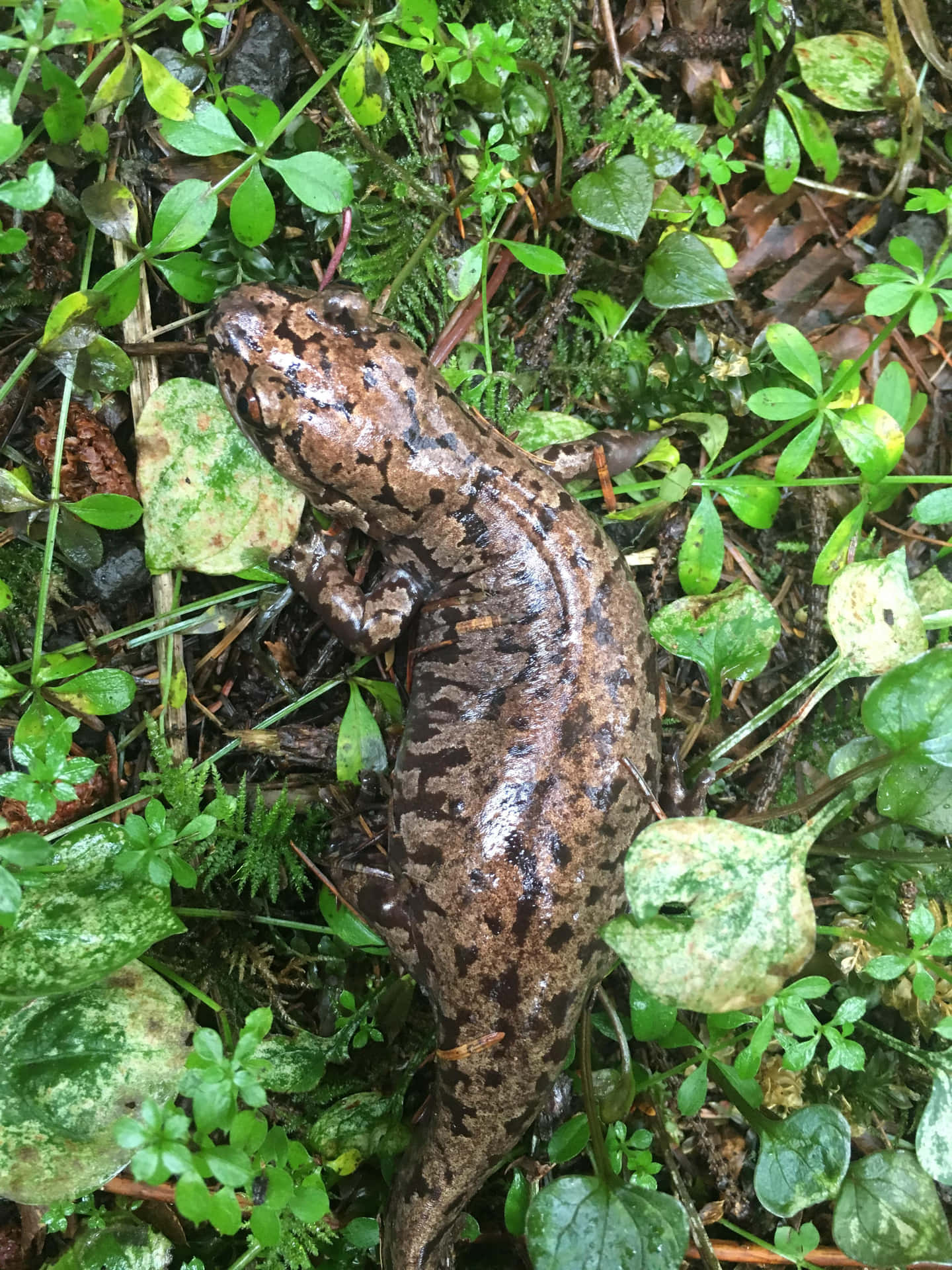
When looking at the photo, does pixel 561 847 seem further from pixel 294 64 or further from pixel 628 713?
pixel 294 64

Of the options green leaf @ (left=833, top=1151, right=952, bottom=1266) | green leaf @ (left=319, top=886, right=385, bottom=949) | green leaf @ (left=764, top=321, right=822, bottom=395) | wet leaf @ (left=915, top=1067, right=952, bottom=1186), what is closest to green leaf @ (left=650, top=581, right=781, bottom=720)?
green leaf @ (left=764, top=321, right=822, bottom=395)

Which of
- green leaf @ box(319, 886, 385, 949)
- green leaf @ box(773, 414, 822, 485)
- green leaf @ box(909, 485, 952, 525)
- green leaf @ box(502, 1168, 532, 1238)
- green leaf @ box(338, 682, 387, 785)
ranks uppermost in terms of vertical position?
green leaf @ box(773, 414, 822, 485)

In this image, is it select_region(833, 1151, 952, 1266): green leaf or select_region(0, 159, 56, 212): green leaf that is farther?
select_region(833, 1151, 952, 1266): green leaf

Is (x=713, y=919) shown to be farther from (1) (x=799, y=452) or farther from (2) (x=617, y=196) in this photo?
(2) (x=617, y=196)

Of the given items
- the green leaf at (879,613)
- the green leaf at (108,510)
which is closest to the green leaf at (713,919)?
the green leaf at (879,613)

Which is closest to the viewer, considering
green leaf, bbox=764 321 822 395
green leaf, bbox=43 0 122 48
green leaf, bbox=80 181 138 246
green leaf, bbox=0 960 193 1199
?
green leaf, bbox=43 0 122 48

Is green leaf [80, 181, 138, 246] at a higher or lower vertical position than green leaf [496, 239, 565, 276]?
higher

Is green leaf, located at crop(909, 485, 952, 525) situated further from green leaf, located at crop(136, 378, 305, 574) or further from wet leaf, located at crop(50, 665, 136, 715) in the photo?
wet leaf, located at crop(50, 665, 136, 715)

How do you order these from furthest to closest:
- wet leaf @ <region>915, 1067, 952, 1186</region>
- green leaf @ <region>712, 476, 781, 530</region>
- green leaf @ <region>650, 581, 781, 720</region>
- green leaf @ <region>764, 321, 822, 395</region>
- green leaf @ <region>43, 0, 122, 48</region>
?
green leaf @ <region>712, 476, 781, 530</region>
green leaf @ <region>764, 321, 822, 395</region>
green leaf @ <region>650, 581, 781, 720</region>
wet leaf @ <region>915, 1067, 952, 1186</region>
green leaf @ <region>43, 0, 122, 48</region>

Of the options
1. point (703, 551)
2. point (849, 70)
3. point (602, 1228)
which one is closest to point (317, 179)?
point (703, 551)
